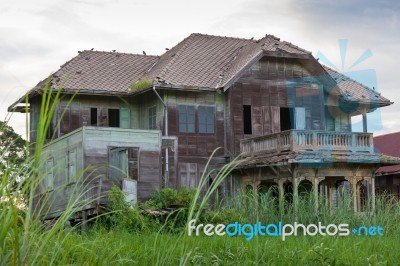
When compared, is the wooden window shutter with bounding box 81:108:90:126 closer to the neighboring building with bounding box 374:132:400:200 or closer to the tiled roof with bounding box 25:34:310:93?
the tiled roof with bounding box 25:34:310:93

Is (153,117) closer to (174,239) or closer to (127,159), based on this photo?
(127,159)

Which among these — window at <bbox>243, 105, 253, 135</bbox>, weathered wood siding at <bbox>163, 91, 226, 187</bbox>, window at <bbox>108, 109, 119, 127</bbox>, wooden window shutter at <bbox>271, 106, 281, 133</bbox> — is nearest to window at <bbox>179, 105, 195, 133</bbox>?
weathered wood siding at <bbox>163, 91, 226, 187</bbox>

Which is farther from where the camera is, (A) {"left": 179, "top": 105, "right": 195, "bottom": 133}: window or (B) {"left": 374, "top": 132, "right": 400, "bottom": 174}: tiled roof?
(B) {"left": 374, "top": 132, "right": 400, "bottom": 174}: tiled roof

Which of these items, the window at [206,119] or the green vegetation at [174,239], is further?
the window at [206,119]

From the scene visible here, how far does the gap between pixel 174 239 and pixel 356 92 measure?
762 inches

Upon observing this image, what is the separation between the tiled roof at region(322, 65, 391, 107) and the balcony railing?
151 inches

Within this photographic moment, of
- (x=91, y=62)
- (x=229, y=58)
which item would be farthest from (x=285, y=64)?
(x=91, y=62)

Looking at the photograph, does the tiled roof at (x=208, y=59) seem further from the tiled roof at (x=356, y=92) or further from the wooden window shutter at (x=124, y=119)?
the tiled roof at (x=356, y=92)

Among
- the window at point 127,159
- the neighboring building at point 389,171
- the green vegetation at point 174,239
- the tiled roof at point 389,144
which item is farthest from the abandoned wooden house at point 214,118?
the tiled roof at point 389,144

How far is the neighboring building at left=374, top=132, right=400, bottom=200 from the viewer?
30589 millimetres

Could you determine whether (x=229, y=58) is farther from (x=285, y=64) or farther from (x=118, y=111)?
(x=118, y=111)

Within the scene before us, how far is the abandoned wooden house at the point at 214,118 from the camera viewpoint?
859 inches

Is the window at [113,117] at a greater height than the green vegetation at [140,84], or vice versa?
the green vegetation at [140,84]

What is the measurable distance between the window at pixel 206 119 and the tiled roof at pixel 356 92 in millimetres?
4976
